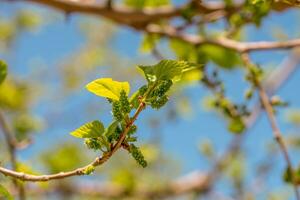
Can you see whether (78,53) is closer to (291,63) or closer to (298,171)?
(291,63)

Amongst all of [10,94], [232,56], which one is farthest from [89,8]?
[10,94]

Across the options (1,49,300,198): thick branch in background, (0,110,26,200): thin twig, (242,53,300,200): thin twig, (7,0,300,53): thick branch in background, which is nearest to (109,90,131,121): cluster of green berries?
(242,53,300,200): thin twig

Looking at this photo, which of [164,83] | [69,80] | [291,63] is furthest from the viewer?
[69,80]

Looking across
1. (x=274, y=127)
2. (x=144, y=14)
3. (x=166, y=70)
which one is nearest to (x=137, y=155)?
(x=166, y=70)

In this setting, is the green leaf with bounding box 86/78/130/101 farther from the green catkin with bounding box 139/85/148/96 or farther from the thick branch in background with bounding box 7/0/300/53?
the thick branch in background with bounding box 7/0/300/53

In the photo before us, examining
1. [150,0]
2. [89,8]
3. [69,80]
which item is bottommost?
[89,8]

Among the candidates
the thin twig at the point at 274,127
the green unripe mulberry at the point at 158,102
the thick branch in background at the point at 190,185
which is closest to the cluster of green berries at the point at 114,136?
the green unripe mulberry at the point at 158,102

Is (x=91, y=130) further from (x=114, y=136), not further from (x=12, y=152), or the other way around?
(x=12, y=152)
